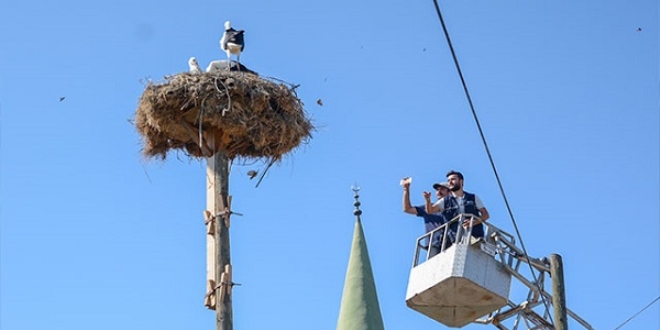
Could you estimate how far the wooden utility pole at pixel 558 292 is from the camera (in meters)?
13.2

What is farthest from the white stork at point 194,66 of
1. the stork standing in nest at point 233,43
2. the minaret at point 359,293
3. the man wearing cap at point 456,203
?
the minaret at point 359,293

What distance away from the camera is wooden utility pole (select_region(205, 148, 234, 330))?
17688 millimetres

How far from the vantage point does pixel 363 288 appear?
1341 inches

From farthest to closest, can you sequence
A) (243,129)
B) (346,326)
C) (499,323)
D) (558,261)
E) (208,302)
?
(346,326) → (243,129) → (208,302) → (499,323) → (558,261)

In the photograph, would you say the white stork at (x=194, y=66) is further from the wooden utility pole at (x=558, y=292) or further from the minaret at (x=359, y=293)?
the minaret at (x=359, y=293)

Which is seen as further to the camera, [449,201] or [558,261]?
[449,201]

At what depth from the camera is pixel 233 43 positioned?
2131 cm

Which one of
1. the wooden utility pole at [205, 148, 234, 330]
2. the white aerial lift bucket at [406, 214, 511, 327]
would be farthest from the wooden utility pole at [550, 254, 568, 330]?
the wooden utility pole at [205, 148, 234, 330]

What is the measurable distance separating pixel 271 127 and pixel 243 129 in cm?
55

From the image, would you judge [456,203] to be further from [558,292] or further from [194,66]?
[194,66]

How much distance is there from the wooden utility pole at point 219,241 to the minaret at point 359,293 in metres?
14.3

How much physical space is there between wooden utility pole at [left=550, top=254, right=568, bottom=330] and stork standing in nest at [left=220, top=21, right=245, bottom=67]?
326 inches

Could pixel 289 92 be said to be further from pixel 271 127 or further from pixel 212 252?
pixel 212 252

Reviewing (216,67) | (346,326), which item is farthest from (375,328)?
(216,67)
